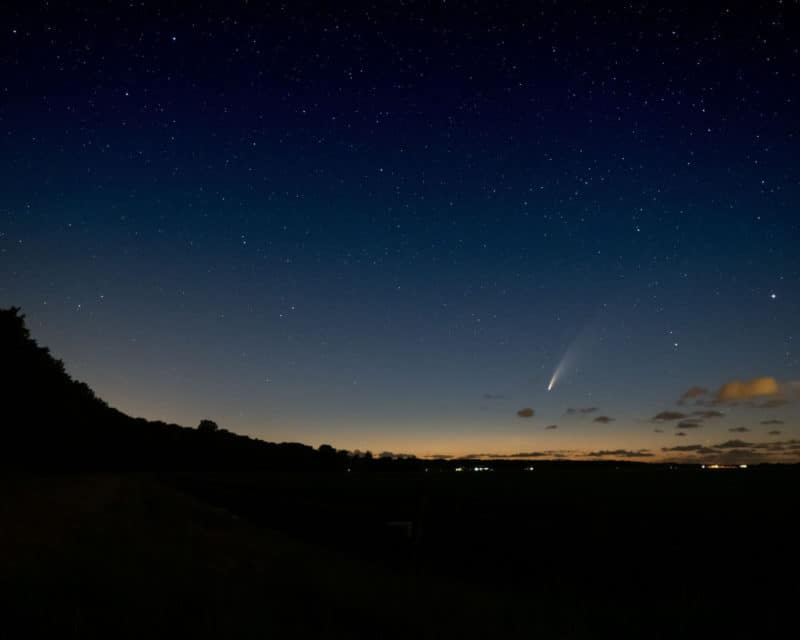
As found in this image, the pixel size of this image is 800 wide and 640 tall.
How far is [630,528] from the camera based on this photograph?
89.5 feet

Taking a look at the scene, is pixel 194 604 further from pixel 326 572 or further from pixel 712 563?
pixel 712 563

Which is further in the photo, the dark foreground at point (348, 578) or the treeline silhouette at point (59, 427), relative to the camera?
the treeline silhouette at point (59, 427)

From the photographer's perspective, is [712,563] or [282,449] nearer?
[712,563]

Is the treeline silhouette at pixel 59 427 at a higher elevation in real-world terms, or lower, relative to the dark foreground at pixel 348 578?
higher

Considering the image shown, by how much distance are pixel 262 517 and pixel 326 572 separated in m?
12.7

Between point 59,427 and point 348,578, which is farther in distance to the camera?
point 59,427

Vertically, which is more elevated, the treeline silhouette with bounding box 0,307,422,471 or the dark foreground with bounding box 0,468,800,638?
the treeline silhouette with bounding box 0,307,422,471

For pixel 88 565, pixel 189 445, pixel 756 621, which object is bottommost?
pixel 756 621

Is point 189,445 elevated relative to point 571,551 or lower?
elevated

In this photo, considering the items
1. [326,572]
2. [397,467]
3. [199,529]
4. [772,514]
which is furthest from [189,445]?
[326,572]

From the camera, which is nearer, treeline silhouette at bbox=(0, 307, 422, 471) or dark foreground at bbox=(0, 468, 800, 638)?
dark foreground at bbox=(0, 468, 800, 638)

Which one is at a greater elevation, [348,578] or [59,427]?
[59,427]

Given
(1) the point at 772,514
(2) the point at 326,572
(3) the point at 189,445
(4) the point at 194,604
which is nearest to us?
(4) the point at 194,604

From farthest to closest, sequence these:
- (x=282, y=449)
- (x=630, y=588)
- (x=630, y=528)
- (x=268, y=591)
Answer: (x=282, y=449) → (x=630, y=528) → (x=630, y=588) → (x=268, y=591)
